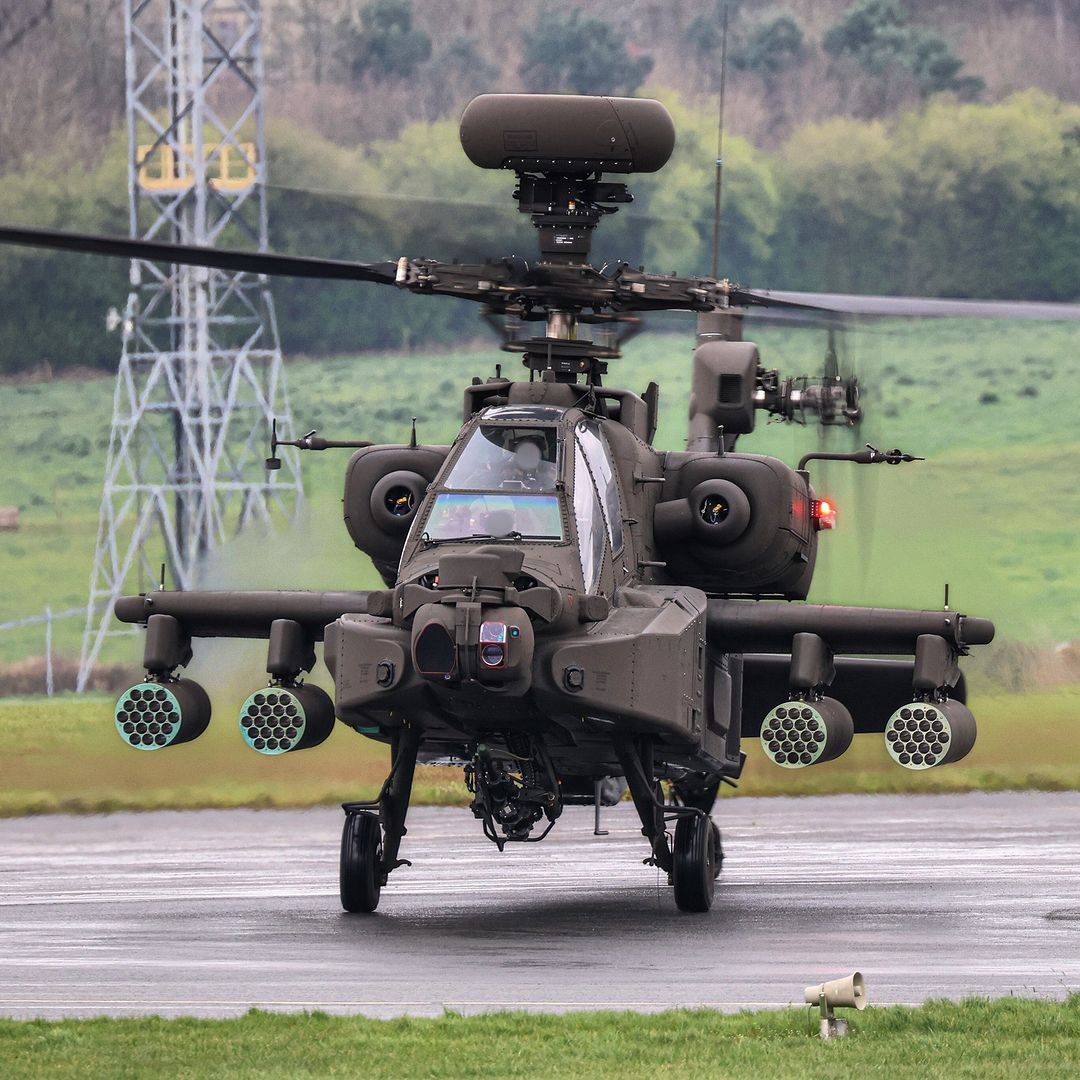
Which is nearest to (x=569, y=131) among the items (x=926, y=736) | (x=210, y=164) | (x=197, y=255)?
(x=197, y=255)

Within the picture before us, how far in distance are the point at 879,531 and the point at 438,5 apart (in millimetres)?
34253

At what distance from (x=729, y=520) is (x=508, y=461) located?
7.39 ft

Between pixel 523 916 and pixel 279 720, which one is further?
pixel 523 916

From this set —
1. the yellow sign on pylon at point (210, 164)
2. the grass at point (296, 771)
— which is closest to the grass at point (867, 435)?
the yellow sign on pylon at point (210, 164)

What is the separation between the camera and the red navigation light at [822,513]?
19953 millimetres

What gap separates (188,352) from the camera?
40.7 m

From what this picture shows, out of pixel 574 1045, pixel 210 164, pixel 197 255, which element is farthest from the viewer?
pixel 210 164

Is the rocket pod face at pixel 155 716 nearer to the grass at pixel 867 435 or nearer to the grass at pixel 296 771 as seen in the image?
the grass at pixel 296 771

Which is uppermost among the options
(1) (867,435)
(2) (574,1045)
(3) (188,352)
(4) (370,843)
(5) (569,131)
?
(5) (569,131)

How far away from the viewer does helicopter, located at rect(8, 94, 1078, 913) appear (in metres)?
16.4

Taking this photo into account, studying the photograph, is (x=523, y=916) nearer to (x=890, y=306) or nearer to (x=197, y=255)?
(x=197, y=255)

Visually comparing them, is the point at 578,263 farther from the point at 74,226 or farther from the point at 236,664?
the point at 74,226

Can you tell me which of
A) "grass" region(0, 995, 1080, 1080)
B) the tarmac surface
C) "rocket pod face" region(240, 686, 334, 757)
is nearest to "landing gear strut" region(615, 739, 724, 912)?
the tarmac surface

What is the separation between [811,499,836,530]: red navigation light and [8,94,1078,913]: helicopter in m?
0.04
